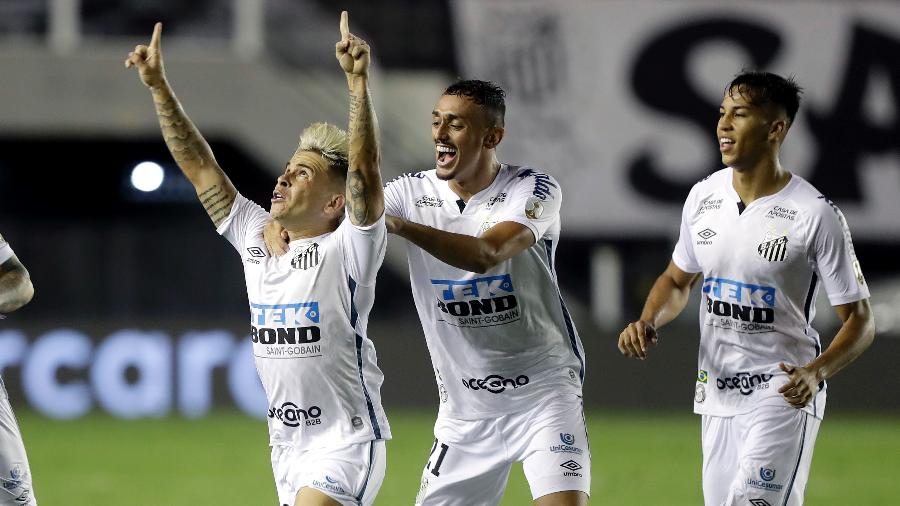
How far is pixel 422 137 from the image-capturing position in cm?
1761

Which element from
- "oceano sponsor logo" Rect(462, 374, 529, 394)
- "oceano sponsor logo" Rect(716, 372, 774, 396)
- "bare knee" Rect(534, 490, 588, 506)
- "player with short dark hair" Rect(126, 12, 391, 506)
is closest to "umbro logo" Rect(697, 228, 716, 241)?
"oceano sponsor logo" Rect(716, 372, 774, 396)

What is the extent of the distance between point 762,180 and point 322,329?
196cm

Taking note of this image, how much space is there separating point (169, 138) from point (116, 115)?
1169 cm

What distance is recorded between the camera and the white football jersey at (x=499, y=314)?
6172mm

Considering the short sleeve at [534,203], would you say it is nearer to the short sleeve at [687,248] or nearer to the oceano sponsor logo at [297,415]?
the short sleeve at [687,248]

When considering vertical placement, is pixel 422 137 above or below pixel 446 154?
below

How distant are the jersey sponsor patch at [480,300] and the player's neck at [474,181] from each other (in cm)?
41

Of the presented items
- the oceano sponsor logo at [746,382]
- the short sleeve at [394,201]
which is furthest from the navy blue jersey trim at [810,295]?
the short sleeve at [394,201]

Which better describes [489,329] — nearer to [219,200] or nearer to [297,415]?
[297,415]

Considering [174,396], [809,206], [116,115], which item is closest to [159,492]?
[174,396]

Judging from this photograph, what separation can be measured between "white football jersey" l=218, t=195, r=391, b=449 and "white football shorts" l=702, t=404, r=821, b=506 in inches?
56.8

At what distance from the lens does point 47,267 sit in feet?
53.5

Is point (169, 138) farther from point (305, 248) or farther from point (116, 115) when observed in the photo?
point (116, 115)

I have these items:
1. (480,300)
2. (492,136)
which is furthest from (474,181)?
Answer: (480,300)
